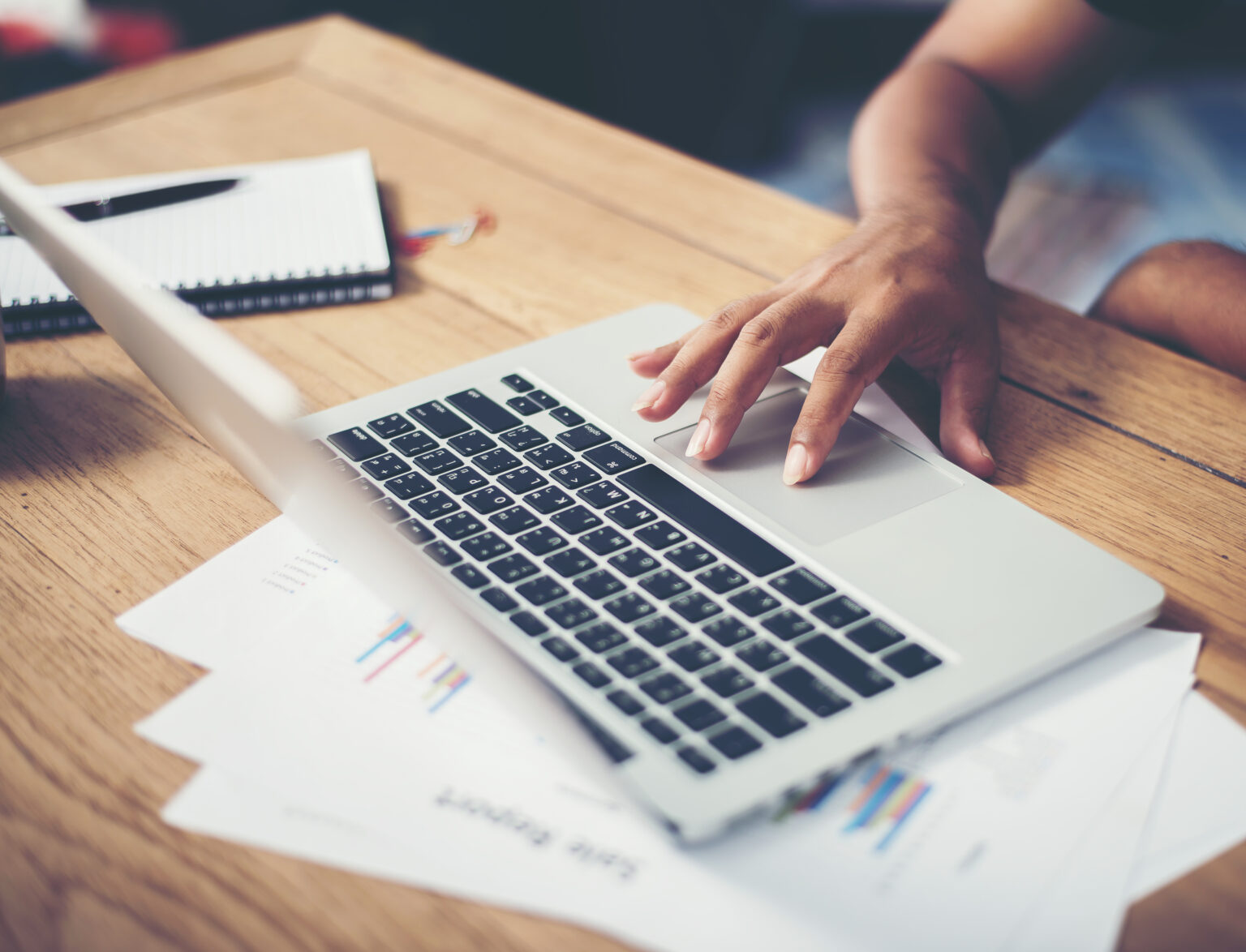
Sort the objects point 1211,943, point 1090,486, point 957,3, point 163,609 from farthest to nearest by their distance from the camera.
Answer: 1. point 957,3
2. point 1090,486
3. point 163,609
4. point 1211,943

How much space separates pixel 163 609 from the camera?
19.6 inches

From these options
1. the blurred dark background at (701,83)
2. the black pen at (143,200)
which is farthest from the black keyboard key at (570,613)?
the blurred dark background at (701,83)

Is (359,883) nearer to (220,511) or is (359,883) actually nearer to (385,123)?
(220,511)

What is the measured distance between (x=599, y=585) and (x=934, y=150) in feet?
1.99

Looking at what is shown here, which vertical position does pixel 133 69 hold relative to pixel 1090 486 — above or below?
above

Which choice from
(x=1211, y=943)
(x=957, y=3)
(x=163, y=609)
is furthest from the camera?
(x=957, y=3)

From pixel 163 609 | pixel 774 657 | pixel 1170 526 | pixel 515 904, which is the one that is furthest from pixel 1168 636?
pixel 163 609

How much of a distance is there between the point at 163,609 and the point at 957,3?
1002 millimetres

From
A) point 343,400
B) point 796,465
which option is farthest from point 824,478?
point 343,400

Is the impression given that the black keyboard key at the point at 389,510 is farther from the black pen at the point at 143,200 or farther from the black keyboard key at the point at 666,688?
the black pen at the point at 143,200

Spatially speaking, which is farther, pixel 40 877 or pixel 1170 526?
pixel 1170 526

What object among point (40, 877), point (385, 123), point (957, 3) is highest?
point (957, 3)

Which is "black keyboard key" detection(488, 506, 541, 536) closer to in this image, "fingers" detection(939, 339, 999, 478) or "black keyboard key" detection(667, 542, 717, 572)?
"black keyboard key" detection(667, 542, 717, 572)

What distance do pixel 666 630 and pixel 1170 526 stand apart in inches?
13.1
